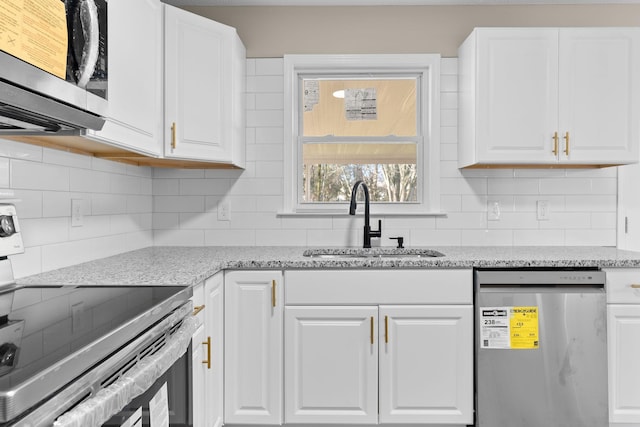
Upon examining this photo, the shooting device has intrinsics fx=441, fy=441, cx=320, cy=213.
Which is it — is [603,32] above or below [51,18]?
above

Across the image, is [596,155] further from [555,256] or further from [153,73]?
[153,73]

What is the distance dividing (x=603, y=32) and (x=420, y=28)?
3.20 ft

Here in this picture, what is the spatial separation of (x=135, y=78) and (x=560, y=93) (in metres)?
2.11

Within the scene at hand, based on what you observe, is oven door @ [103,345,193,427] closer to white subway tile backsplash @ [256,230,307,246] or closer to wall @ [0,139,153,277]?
wall @ [0,139,153,277]

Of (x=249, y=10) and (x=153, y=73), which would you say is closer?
(x=153, y=73)

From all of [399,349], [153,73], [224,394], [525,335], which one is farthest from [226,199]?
[525,335]

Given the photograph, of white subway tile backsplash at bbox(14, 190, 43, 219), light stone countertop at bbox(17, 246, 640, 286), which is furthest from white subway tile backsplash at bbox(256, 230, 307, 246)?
white subway tile backsplash at bbox(14, 190, 43, 219)

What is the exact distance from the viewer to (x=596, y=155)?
7.73 ft

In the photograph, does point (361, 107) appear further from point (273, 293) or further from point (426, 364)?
point (426, 364)

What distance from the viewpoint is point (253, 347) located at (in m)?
2.11

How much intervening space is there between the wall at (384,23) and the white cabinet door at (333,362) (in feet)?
5.28

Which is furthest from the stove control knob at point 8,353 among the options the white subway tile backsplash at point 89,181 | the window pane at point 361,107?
the window pane at point 361,107

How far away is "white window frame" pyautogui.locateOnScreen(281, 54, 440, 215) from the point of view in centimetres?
269

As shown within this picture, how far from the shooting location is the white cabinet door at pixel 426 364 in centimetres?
207
